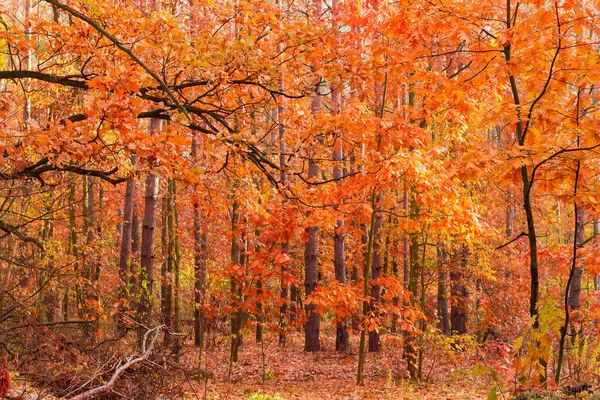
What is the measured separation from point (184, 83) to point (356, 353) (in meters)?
10.6

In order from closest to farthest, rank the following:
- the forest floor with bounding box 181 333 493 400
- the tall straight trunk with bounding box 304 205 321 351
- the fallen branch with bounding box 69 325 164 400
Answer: the fallen branch with bounding box 69 325 164 400 < the forest floor with bounding box 181 333 493 400 < the tall straight trunk with bounding box 304 205 321 351

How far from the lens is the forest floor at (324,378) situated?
9.91 m

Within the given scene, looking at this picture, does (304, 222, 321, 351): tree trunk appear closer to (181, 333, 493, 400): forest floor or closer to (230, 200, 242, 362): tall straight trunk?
(181, 333, 493, 400): forest floor

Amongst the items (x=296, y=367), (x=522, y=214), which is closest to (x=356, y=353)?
(x=296, y=367)

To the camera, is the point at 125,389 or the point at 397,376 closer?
the point at 125,389

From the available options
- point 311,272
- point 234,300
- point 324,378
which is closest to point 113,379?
point 234,300

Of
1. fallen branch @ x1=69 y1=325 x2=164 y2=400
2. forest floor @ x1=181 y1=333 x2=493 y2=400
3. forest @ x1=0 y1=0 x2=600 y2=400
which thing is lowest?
forest floor @ x1=181 y1=333 x2=493 y2=400

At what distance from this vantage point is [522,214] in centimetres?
2206

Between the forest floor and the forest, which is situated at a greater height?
the forest

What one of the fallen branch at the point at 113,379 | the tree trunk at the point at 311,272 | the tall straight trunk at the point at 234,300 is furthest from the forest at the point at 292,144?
the tree trunk at the point at 311,272

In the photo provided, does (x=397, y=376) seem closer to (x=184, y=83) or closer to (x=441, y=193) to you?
(x=441, y=193)

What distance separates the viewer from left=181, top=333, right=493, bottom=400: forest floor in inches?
390

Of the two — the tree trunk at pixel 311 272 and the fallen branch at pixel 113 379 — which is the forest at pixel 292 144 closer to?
the fallen branch at pixel 113 379

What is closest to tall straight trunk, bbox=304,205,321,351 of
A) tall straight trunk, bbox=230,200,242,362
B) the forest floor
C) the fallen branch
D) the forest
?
the forest floor
